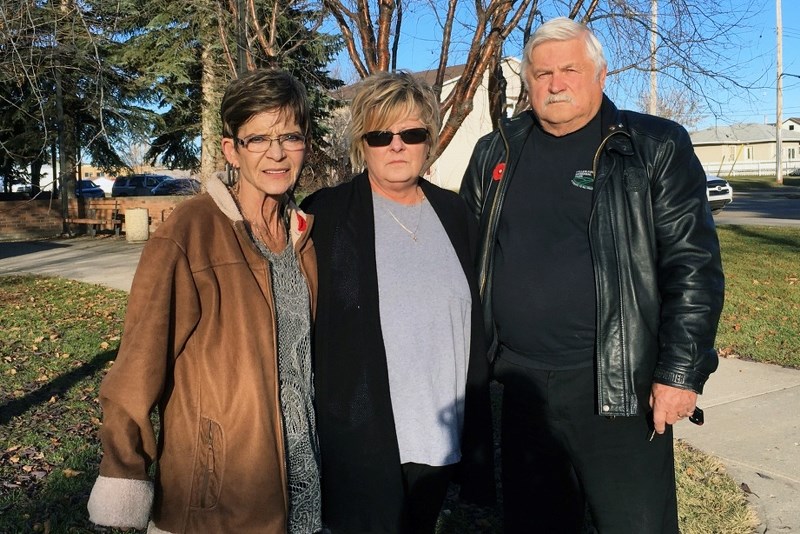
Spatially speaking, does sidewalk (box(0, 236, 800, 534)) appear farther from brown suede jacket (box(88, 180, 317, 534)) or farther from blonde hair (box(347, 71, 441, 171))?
brown suede jacket (box(88, 180, 317, 534))

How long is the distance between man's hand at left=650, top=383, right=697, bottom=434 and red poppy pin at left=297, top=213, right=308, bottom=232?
1.26 metres

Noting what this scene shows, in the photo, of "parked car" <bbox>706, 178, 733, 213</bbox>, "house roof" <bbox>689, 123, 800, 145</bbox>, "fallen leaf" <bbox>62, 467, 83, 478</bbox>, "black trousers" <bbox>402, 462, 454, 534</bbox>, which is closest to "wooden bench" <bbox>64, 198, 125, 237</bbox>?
"parked car" <bbox>706, 178, 733, 213</bbox>

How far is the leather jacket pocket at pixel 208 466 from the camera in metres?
2.01

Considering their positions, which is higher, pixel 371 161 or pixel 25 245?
pixel 371 161

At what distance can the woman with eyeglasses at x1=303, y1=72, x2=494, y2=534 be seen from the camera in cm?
246

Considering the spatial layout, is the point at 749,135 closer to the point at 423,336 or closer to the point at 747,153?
the point at 747,153

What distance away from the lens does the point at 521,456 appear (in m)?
2.82

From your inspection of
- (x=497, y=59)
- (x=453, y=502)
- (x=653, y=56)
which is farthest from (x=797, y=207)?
(x=453, y=502)

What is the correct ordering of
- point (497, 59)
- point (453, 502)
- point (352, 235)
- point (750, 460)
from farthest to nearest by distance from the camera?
1. point (497, 59)
2. point (750, 460)
3. point (453, 502)
4. point (352, 235)

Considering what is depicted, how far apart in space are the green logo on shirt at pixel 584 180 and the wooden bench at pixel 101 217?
19397mm

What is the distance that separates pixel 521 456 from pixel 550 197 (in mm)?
977

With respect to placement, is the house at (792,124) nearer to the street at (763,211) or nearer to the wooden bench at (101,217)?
the street at (763,211)

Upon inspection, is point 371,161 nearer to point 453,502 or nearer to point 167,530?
point 167,530

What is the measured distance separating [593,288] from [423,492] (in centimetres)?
91
